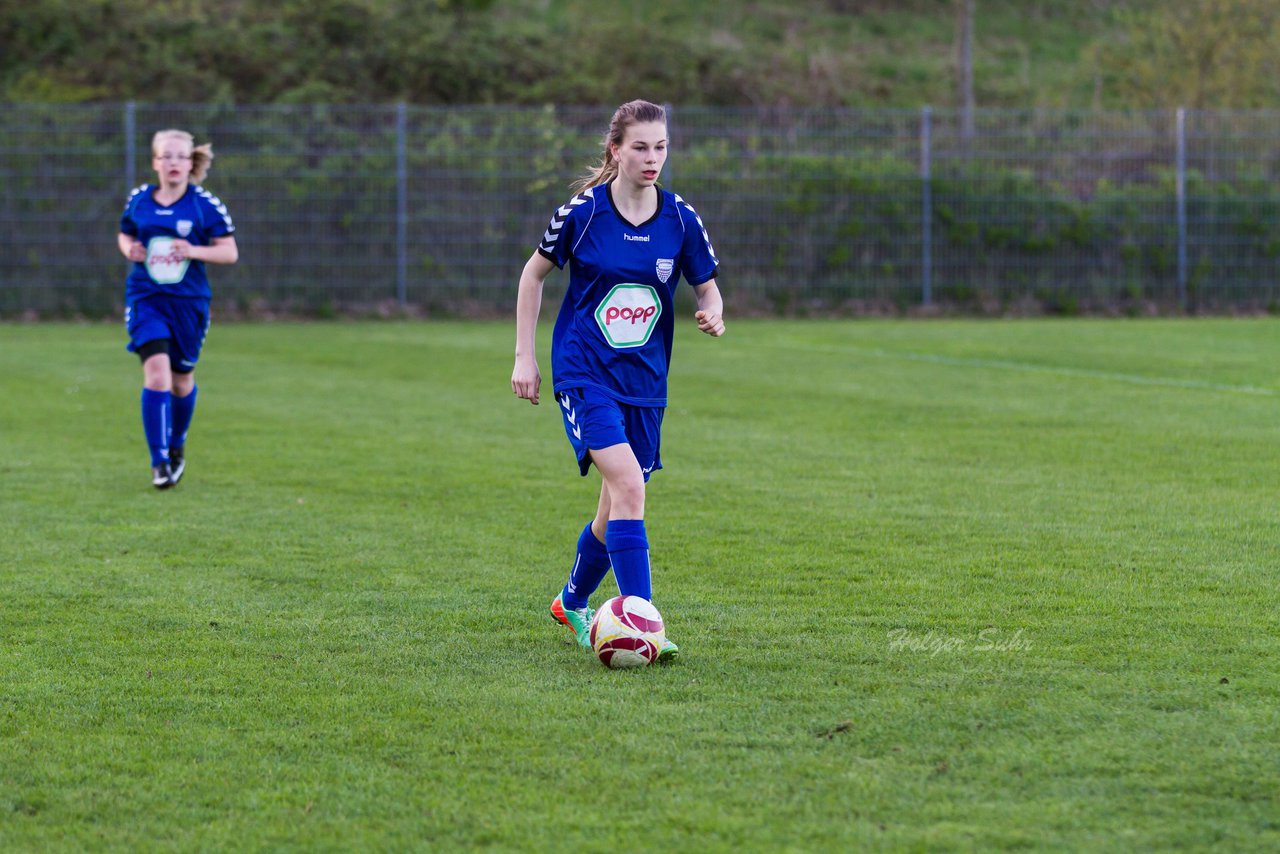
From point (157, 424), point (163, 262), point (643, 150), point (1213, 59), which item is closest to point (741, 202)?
point (1213, 59)

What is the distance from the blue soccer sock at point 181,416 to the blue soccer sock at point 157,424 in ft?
0.60

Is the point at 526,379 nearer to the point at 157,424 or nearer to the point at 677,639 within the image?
the point at 677,639

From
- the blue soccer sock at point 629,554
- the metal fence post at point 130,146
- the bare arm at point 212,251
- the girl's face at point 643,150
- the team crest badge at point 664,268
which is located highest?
the metal fence post at point 130,146

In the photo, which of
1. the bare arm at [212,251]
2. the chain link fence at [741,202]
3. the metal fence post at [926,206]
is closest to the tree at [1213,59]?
the chain link fence at [741,202]

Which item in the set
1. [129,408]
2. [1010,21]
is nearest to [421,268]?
[129,408]

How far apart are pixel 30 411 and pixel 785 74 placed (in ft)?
87.7

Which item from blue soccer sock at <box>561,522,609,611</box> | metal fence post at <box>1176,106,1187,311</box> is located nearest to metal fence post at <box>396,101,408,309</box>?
metal fence post at <box>1176,106,1187,311</box>

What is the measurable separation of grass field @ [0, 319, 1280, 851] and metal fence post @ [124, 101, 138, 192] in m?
12.0

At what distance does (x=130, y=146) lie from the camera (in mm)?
23047

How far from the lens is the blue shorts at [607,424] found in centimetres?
532

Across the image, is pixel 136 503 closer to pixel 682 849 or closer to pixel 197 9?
pixel 682 849

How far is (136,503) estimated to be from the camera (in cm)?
859

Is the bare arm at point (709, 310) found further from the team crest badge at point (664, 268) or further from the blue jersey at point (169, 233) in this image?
the blue jersey at point (169, 233)

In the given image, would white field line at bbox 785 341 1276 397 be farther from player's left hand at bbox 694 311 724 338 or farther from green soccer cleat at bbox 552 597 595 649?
green soccer cleat at bbox 552 597 595 649
